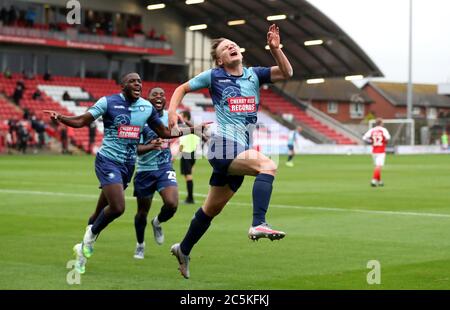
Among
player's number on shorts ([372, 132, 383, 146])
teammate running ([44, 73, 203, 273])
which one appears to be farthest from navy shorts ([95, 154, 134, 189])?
player's number on shorts ([372, 132, 383, 146])

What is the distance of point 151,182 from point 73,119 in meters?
2.35

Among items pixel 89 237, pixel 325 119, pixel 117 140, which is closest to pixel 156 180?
pixel 117 140

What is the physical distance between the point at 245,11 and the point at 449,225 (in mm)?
52180

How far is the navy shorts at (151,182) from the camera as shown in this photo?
13.1 m

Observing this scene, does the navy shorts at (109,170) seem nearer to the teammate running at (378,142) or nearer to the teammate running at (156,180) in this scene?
the teammate running at (156,180)

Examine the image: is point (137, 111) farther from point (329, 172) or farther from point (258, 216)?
point (329, 172)

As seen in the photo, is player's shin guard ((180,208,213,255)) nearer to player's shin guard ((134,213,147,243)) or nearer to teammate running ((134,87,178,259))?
player's shin guard ((134,213,147,243))

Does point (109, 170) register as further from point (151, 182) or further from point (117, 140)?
point (151, 182)

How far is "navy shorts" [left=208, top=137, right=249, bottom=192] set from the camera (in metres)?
9.97

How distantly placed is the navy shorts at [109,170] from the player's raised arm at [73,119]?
588mm

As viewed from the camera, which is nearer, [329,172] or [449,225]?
[449,225]
